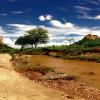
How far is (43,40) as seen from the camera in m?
174

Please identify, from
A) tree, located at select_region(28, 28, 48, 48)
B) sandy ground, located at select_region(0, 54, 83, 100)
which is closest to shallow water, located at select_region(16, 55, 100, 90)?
sandy ground, located at select_region(0, 54, 83, 100)

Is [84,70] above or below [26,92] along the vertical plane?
below

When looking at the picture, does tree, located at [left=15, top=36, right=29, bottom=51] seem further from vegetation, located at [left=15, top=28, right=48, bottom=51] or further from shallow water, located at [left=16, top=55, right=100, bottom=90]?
shallow water, located at [left=16, top=55, right=100, bottom=90]

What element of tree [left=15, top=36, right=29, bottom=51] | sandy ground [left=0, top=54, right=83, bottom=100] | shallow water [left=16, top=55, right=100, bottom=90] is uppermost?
tree [left=15, top=36, right=29, bottom=51]

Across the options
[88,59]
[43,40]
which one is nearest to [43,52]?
Result: [43,40]

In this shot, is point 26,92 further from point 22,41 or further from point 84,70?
point 22,41

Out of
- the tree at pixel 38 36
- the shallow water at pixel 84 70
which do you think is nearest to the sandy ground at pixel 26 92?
the shallow water at pixel 84 70

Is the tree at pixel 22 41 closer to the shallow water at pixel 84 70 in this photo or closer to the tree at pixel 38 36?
the tree at pixel 38 36

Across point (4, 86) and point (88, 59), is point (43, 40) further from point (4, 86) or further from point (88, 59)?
point (4, 86)

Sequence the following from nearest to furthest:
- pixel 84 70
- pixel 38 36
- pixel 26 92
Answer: pixel 26 92 → pixel 84 70 → pixel 38 36

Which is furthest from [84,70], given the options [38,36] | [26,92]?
[38,36]

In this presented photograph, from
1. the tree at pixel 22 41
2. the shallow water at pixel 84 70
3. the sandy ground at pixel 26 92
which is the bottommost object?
the shallow water at pixel 84 70

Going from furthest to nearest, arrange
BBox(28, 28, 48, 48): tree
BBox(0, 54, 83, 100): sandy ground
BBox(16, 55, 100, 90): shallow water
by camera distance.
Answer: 1. BBox(28, 28, 48, 48): tree
2. BBox(16, 55, 100, 90): shallow water
3. BBox(0, 54, 83, 100): sandy ground

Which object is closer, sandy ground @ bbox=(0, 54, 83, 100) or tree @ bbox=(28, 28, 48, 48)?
sandy ground @ bbox=(0, 54, 83, 100)
